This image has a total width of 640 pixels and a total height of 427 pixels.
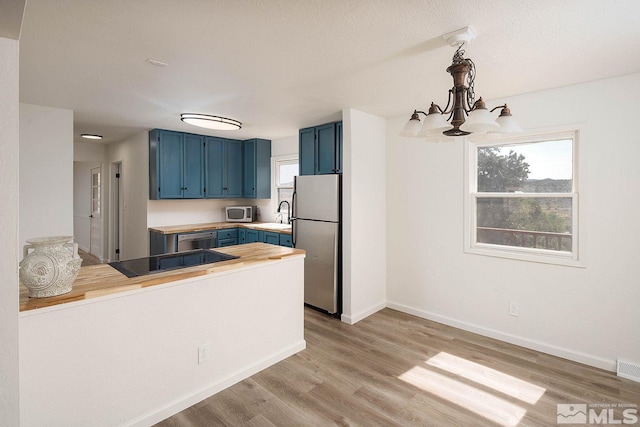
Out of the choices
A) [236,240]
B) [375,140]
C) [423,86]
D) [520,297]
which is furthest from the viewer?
[236,240]

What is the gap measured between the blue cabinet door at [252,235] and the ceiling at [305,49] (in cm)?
216

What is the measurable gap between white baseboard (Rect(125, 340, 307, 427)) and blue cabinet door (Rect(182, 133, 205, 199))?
3.17 m

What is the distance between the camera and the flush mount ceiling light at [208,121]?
366 cm

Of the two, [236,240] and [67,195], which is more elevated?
[67,195]

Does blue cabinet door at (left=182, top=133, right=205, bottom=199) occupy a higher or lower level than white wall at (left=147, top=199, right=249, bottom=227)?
higher

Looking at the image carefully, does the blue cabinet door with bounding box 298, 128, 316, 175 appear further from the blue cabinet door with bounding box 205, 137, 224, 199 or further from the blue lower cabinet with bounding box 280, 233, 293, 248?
the blue cabinet door with bounding box 205, 137, 224, 199

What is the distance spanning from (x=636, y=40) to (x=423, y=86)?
52.2 inches

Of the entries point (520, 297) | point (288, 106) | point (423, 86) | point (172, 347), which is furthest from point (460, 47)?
point (172, 347)

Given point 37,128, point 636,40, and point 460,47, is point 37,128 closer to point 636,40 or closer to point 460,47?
point 460,47

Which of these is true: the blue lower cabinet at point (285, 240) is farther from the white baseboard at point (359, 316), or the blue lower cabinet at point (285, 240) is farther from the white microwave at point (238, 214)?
the white microwave at point (238, 214)

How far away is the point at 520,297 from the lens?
3.11 metres

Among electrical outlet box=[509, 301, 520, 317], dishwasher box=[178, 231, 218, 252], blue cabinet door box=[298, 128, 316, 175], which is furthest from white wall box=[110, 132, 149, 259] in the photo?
electrical outlet box=[509, 301, 520, 317]

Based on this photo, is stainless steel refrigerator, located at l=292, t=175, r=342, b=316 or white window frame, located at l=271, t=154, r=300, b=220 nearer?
stainless steel refrigerator, located at l=292, t=175, r=342, b=316

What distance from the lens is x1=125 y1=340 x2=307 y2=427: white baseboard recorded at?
1.98 metres
